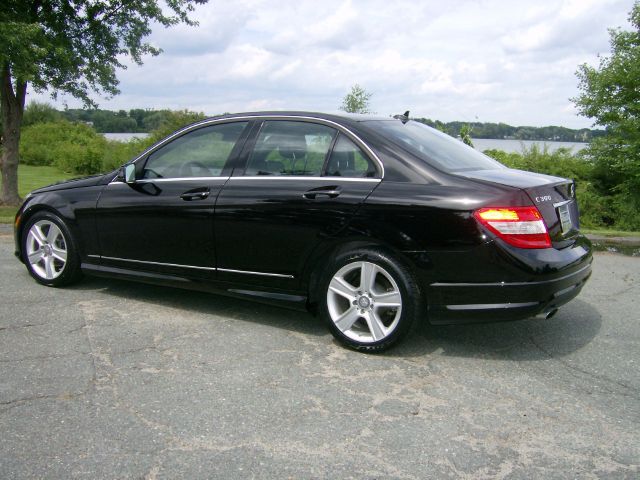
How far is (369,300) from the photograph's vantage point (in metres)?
4.22

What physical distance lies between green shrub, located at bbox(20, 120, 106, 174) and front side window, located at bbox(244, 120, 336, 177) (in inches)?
1131

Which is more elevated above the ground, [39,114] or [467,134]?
[39,114]

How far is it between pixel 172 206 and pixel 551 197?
2846mm

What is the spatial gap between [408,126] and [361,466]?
293 centimetres

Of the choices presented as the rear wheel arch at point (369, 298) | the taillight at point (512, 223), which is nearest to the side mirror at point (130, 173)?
the rear wheel arch at point (369, 298)

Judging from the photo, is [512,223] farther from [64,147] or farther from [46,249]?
[64,147]

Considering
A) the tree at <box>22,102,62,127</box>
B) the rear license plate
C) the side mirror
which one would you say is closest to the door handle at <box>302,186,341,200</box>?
the rear license plate

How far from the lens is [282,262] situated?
4.55 meters

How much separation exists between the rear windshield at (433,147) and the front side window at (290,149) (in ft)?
1.27

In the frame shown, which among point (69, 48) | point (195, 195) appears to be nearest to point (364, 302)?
point (195, 195)

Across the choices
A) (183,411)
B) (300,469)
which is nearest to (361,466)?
(300,469)

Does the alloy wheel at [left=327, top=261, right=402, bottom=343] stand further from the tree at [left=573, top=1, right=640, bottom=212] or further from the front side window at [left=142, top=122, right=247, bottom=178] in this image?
the tree at [left=573, top=1, right=640, bottom=212]

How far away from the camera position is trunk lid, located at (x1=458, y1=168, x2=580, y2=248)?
157 inches

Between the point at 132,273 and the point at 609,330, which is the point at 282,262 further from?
the point at 609,330
